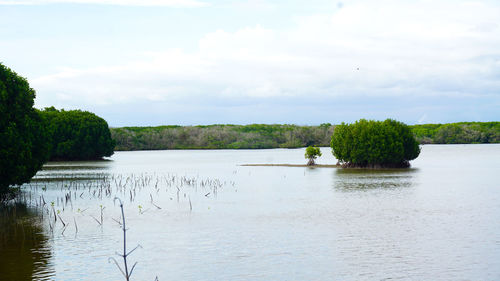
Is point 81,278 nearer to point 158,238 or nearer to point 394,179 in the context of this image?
point 158,238

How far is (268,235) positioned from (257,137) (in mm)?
130161

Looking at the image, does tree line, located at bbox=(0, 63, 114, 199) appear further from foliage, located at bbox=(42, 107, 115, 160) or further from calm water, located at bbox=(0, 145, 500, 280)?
foliage, located at bbox=(42, 107, 115, 160)

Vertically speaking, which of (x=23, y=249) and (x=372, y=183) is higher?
(x=372, y=183)

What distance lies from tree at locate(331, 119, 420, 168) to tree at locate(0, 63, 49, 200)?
101 ft

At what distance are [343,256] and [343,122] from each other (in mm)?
42720

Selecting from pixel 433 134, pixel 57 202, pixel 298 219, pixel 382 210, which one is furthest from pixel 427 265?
pixel 433 134

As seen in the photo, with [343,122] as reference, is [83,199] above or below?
below

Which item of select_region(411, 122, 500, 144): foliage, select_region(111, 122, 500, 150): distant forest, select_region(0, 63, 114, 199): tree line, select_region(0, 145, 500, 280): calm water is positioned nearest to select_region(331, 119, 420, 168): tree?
select_region(0, 145, 500, 280): calm water

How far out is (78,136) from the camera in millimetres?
81062

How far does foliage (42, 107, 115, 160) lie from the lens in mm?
80688

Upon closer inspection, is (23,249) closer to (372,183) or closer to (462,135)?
(372,183)

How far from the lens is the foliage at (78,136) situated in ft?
265

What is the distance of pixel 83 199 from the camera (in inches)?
1249

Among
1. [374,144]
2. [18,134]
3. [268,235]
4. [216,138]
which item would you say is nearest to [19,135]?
[18,134]
